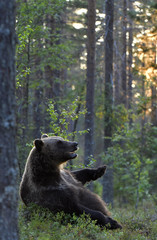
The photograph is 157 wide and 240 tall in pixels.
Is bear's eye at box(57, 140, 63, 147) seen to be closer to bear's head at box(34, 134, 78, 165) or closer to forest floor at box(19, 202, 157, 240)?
bear's head at box(34, 134, 78, 165)

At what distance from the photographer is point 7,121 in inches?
147

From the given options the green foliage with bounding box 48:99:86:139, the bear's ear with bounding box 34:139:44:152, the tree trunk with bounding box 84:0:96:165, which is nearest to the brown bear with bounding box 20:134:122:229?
the bear's ear with bounding box 34:139:44:152

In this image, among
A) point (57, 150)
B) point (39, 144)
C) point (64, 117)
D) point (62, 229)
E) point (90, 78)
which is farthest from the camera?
point (90, 78)

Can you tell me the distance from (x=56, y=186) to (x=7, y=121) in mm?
3506

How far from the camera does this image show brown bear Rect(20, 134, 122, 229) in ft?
22.3

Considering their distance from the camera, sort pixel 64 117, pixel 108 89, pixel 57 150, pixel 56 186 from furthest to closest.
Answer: pixel 108 89 < pixel 64 117 < pixel 57 150 < pixel 56 186

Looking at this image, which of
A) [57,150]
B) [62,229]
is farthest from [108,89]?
[62,229]

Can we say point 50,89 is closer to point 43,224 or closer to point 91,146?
point 91,146

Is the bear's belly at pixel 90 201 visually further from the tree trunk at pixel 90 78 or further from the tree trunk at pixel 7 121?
the tree trunk at pixel 90 78

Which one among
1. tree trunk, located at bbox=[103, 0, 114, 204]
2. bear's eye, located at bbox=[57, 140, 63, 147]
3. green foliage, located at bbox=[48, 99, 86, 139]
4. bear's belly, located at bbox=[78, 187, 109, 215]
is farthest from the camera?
tree trunk, located at bbox=[103, 0, 114, 204]

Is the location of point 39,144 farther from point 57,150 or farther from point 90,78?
point 90,78

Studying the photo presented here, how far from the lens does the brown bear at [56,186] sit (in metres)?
6.81

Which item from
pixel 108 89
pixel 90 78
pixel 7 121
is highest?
pixel 90 78

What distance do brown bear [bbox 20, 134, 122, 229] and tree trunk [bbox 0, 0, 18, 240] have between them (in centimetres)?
305
